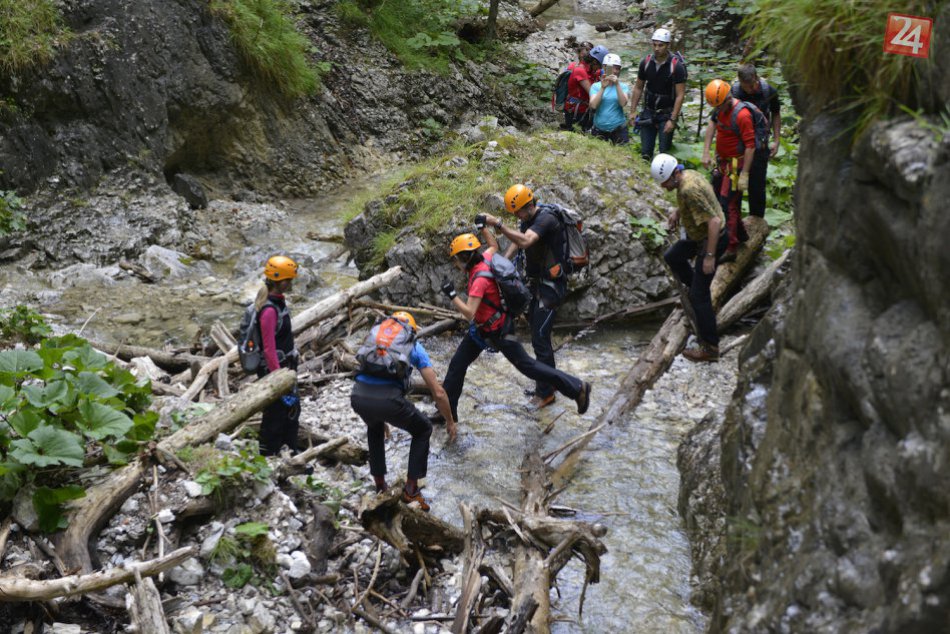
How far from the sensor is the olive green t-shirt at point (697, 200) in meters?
8.18

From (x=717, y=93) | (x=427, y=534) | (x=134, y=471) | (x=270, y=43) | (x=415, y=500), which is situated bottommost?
(x=415, y=500)

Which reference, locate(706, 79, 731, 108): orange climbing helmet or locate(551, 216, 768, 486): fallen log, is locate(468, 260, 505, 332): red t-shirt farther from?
locate(706, 79, 731, 108): orange climbing helmet

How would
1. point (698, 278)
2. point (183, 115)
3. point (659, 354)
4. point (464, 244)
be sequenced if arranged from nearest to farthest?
point (464, 244) → point (698, 278) → point (659, 354) → point (183, 115)

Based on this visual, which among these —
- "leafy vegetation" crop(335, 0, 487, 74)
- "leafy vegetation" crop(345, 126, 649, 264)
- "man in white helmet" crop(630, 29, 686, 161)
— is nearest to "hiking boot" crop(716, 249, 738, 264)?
"leafy vegetation" crop(345, 126, 649, 264)

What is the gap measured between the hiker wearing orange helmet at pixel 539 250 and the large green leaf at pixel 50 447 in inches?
171

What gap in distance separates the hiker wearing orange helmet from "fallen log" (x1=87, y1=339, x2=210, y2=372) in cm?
420

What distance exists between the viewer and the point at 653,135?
12555 mm

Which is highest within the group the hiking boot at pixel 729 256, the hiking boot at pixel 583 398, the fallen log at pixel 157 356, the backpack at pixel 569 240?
the backpack at pixel 569 240

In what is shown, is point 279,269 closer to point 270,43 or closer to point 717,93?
point 717,93

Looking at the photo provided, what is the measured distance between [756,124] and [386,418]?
585 centimetres

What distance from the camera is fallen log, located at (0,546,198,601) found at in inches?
181

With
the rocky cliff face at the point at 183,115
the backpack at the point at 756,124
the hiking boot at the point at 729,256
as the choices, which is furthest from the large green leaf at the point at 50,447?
Result: the rocky cliff face at the point at 183,115

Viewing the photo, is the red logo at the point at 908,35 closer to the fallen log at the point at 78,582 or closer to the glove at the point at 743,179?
the fallen log at the point at 78,582

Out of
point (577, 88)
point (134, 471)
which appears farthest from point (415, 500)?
point (577, 88)
